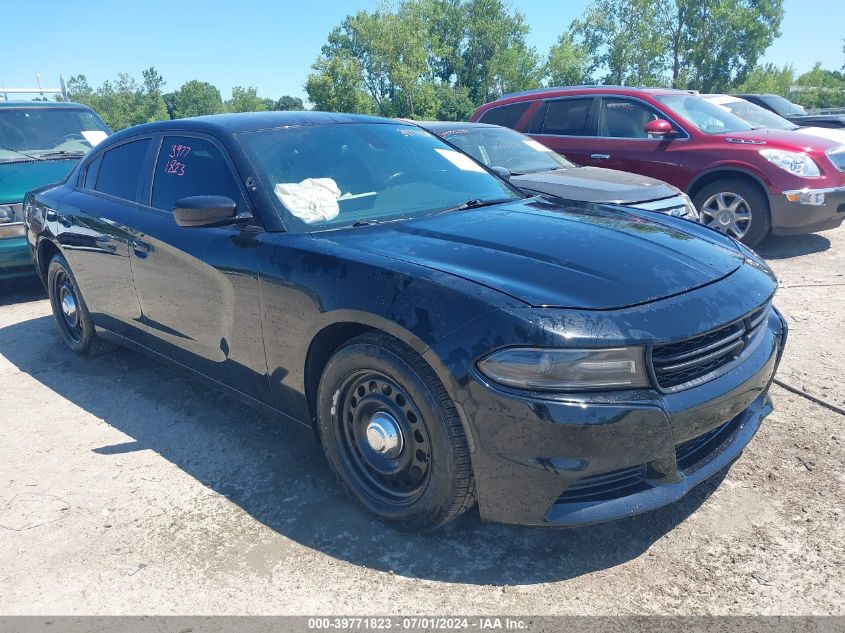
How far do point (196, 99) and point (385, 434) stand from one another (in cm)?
12883

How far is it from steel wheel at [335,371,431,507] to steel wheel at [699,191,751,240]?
5444mm

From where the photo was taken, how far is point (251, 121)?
347 cm

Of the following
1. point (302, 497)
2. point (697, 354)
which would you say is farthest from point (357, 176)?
point (697, 354)

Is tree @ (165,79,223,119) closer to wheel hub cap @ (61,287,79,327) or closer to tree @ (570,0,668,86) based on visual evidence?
tree @ (570,0,668,86)

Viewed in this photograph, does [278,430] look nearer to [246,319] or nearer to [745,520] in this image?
[246,319]

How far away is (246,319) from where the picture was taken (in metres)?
3.04

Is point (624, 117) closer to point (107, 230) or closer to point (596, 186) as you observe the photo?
point (596, 186)

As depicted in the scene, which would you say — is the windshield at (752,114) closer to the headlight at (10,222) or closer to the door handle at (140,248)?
the door handle at (140,248)

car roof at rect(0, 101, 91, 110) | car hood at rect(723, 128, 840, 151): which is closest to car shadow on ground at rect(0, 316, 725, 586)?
car roof at rect(0, 101, 91, 110)

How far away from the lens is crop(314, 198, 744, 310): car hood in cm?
230

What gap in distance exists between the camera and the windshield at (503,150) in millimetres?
6680

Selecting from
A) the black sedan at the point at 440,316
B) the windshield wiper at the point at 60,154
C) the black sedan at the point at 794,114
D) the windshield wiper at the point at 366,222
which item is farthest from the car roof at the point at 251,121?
the black sedan at the point at 794,114

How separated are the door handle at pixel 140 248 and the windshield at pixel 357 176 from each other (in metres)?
0.88

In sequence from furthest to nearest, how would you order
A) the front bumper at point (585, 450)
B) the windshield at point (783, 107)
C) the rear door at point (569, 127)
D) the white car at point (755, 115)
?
the windshield at point (783, 107) < the white car at point (755, 115) < the rear door at point (569, 127) < the front bumper at point (585, 450)
